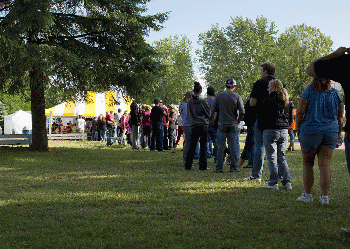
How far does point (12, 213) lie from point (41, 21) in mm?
10031

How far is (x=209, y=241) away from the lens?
445cm

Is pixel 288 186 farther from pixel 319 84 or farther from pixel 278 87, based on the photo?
pixel 319 84

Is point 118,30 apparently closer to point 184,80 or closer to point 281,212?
point 281,212

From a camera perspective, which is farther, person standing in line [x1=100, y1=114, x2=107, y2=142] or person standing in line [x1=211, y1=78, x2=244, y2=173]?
person standing in line [x1=100, y1=114, x2=107, y2=142]

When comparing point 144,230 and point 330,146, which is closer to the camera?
point 144,230

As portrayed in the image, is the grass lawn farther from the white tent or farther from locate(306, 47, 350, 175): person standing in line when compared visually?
the white tent

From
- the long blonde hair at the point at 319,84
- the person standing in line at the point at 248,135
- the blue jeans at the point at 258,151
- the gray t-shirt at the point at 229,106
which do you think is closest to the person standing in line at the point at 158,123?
the person standing in line at the point at 248,135

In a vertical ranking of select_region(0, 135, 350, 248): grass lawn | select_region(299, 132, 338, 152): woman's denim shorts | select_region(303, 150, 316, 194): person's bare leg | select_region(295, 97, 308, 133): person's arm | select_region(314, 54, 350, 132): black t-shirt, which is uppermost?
select_region(314, 54, 350, 132): black t-shirt

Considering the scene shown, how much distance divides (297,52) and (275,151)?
5849 cm

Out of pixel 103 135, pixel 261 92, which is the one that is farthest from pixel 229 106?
pixel 103 135

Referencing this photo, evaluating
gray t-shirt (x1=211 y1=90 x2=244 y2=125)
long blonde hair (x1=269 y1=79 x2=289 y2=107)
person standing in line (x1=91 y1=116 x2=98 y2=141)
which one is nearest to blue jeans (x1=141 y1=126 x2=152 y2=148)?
gray t-shirt (x1=211 y1=90 x2=244 y2=125)

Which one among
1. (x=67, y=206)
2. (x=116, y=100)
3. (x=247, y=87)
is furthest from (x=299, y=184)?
(x=247, y=87)

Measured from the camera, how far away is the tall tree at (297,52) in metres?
60.7

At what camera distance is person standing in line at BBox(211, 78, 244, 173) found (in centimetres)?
1032
